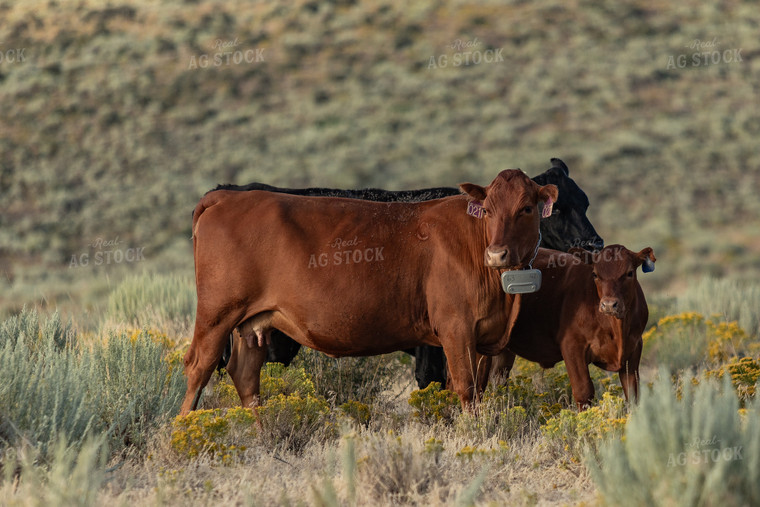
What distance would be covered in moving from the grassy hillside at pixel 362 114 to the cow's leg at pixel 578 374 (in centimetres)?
1624

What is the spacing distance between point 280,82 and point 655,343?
27261 millimetres

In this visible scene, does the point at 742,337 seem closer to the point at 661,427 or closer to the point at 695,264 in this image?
the point at 661,427

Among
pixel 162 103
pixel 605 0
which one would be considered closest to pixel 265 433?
pixel 162 103

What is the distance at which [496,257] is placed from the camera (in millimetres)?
6059

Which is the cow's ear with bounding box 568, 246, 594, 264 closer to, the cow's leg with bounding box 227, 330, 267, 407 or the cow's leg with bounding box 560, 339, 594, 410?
the cow's leg with bounding box 560, 339, 594, 410

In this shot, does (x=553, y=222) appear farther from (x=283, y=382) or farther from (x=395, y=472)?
(x=395, y=472)

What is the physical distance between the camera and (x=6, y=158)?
31359mm

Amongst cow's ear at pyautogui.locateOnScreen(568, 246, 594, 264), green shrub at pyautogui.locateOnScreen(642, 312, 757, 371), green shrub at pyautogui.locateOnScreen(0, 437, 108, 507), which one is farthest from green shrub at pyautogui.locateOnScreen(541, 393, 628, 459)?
green shrub at pyautogui.locateOnScreen(642, 312, 757, 371)

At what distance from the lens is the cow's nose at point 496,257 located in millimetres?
6059

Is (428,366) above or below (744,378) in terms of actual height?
above

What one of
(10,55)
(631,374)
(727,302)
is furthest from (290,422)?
(10,55)

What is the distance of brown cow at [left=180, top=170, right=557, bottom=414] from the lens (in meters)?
6.49

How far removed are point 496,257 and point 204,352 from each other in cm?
221

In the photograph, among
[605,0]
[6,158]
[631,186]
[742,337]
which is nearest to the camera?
[742,337]
